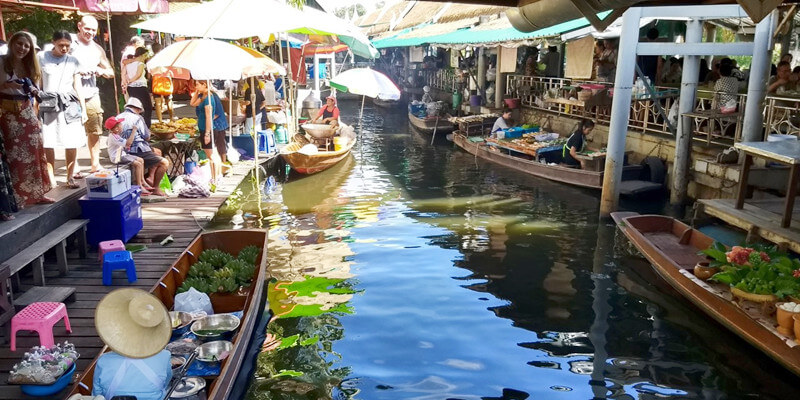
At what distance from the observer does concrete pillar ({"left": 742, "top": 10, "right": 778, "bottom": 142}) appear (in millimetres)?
10555

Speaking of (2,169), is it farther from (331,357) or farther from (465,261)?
(465,261)

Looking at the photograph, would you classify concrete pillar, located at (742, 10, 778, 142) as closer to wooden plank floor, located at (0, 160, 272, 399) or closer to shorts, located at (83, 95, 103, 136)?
wooden plank floor, located at (0, 160, 272, 399)

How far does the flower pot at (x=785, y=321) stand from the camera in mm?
6145

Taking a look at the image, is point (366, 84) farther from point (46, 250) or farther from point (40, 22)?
point (46, 250)

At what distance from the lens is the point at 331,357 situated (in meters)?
6.94

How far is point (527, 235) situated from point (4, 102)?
8668 mm

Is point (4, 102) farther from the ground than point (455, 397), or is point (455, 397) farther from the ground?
point (4, 102)

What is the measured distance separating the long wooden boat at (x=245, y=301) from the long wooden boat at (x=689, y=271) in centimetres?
541

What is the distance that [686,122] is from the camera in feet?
40.6

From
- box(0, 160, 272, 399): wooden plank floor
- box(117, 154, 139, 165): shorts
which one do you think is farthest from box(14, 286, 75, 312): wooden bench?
box(117, 154, 139, 165): shorts

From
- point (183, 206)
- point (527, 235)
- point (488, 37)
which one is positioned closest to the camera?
point (183, 206)

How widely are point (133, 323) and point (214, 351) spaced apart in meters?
1.54

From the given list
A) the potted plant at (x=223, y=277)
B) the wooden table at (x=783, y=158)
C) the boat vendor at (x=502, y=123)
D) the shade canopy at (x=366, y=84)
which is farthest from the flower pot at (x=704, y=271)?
the boat vendor at (x=502, y=123)

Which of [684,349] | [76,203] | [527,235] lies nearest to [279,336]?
[76,203]
